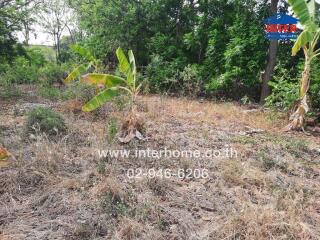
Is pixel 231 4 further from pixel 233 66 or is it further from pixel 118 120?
pixel 118 120

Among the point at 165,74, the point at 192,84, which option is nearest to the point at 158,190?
the point at 192,84

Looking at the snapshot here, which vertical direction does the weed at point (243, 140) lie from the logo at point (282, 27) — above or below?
below

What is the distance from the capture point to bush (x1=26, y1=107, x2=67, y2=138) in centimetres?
471

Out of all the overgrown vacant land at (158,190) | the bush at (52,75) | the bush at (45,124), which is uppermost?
the bush at (52,75)

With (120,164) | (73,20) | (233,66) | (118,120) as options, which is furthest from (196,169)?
(73,20)

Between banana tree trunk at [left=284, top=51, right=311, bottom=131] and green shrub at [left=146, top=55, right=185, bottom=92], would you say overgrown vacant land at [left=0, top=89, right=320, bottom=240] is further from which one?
green shrub at [left=146, top=55, right=185, bottom=92]

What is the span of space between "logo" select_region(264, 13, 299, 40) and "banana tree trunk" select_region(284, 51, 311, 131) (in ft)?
5.56

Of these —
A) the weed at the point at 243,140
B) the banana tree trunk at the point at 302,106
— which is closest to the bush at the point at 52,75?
the weed at the point at 243,140

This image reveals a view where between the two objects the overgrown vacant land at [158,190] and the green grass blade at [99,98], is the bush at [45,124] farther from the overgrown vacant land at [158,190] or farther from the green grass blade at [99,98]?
the green grass blade at [99,98]

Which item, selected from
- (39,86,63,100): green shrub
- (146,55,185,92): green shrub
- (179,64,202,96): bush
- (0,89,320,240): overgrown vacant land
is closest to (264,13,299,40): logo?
(179,64,202,96): bush

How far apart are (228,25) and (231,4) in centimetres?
68

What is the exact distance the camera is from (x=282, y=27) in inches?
286

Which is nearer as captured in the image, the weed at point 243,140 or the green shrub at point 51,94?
the weed at point 243,140

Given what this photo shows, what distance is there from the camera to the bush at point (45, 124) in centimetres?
471
